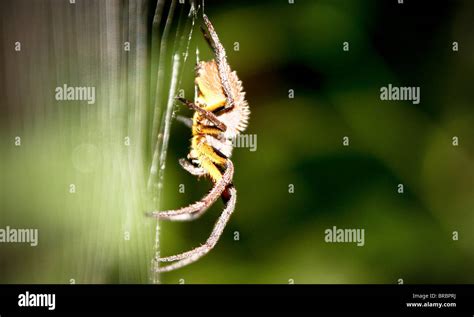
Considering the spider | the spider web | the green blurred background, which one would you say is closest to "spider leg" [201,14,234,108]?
the spider

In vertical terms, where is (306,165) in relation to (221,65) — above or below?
below

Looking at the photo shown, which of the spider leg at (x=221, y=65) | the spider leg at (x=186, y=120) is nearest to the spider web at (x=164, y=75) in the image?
the spider leg at (x=186, y=120)

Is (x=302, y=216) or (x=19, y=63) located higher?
(x=19, y=63)

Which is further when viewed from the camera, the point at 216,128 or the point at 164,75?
the point at 164,75

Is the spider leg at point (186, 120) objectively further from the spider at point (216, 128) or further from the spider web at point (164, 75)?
the spider at point (216, 128)

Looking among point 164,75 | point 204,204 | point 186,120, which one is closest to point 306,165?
point 186,120

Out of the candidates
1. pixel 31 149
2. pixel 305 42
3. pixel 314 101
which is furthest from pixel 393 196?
pixel 31 149

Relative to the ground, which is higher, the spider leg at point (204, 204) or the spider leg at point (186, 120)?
the spider leg at point (186, 120)

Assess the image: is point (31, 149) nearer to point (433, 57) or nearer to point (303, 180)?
point (303, 180)

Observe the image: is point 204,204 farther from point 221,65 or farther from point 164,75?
point 164,75
